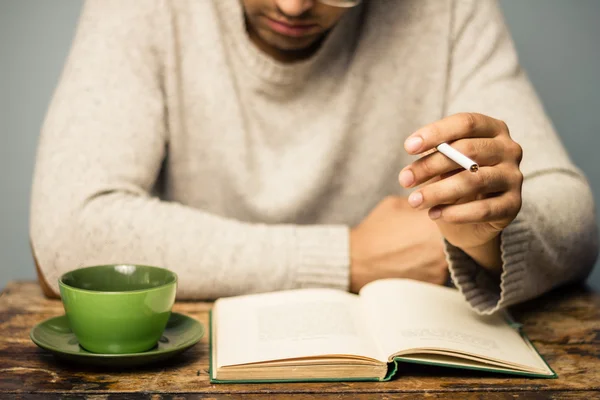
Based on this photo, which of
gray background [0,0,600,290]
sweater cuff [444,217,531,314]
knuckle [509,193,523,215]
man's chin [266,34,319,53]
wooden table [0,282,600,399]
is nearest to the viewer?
wooden table [0,282,600,399]

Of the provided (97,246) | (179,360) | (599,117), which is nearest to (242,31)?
(97,246)

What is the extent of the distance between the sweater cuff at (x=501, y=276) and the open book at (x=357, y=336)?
1.0 inches

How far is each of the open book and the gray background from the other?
104 centimetres

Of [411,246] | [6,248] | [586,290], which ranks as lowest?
[6,248]

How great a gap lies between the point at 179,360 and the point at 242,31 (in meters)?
0.75

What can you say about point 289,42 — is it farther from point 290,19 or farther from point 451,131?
point 451,131

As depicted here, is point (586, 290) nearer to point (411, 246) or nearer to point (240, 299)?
point (411, 246)

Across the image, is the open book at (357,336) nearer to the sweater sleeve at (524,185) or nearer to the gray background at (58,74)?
the sweater sleeve at (524,185)

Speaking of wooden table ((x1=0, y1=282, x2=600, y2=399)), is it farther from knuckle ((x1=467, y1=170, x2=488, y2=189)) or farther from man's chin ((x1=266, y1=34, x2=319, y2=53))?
man's chin ((x1=266, y1=34, x2=319, y2=53))

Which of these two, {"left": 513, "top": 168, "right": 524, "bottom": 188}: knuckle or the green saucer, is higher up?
{"left": 513, "top": 168, "right": 524, "bottom": 188}: knuckle

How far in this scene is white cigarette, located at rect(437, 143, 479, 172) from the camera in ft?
A: 2.46

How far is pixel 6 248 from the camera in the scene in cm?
184

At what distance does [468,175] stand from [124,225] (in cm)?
54

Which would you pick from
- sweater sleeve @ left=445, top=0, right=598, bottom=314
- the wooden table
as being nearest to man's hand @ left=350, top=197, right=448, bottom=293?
sweater sleeve @ left=445, top=0, right=598, bottom=314
